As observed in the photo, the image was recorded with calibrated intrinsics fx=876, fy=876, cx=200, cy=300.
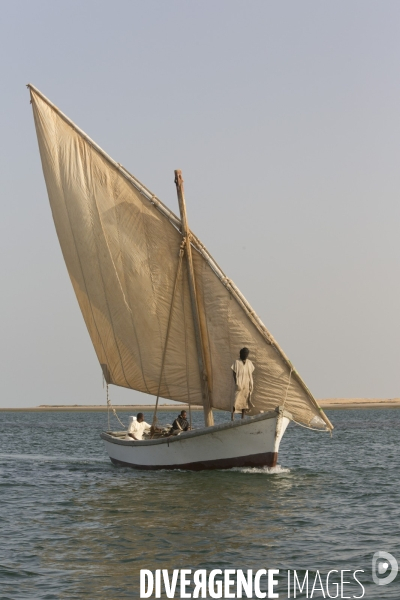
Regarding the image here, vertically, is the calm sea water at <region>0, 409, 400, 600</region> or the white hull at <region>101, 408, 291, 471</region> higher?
the white hull at <region>101, 408, 291, 471</region>

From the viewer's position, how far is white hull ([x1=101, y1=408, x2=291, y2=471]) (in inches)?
1016

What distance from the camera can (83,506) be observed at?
21859 millimetres

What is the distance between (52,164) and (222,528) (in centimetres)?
1694

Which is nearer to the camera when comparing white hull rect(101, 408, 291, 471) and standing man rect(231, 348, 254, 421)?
white hull rect(101, 408, 291, 471)

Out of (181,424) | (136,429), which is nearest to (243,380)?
(181,424)

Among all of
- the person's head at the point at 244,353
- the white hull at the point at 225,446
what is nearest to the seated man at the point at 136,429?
the white hull at the point at 225,446

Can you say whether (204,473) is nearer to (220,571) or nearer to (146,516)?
(146,516)

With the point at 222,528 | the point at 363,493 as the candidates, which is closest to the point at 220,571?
the point at 222,528

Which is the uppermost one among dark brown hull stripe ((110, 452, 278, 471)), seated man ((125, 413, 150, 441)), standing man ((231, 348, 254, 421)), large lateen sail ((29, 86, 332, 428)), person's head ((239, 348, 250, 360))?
large lateen sail ((29, 86, 332, 428))

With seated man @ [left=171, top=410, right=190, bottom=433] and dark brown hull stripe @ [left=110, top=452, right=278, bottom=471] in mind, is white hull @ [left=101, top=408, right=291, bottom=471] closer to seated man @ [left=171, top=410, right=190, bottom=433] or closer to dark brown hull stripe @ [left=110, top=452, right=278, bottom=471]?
dark brown hull stripe @ [left=110, top=452, right=278, bottom=471]

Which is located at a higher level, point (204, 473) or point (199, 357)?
point (199, 357)

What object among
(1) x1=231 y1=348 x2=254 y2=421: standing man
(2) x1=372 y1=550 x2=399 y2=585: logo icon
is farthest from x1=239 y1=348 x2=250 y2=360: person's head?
(2) x1=372 y1=550 x2=399 y2=585: logo icon

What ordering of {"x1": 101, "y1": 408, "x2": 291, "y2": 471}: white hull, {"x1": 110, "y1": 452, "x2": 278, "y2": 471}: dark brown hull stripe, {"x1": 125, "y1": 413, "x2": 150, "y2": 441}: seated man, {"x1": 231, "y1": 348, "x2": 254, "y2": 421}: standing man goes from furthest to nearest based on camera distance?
1. {"x1": 125, "y1": 413, "x2": 150, "y2": 441}: seated man
2. {"x1": 231, "y1": 348, "x2": 254, "y2": 421}: standing man
3. {"x1": 110, "y1": 452, "x2": 278, "y2": 471}: dark brown hull stripe
4. {"x1": 101, "y1": 408, "x2": 291, "y2": 471}: white hull

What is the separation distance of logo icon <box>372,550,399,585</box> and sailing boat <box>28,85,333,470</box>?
32.7 ft
